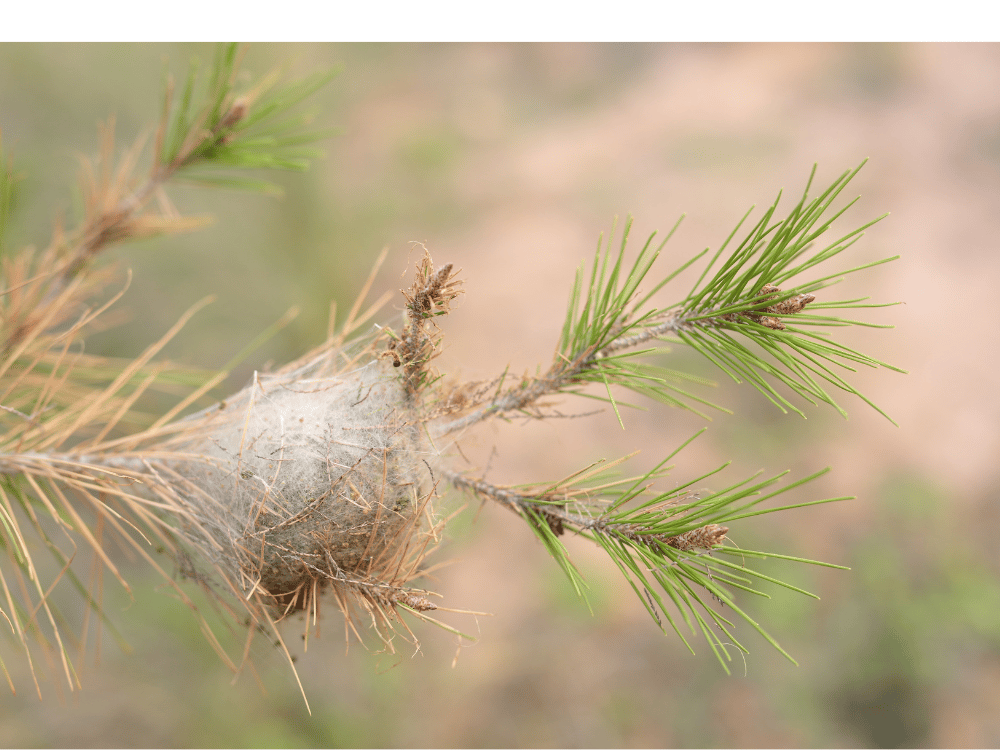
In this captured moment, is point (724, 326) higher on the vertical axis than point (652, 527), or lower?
higher

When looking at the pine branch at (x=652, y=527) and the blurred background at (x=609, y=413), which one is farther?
the blurred background at (x=609, y=413)

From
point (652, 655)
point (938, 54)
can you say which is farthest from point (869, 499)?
point (938, 54)

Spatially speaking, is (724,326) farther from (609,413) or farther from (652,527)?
(609,413)

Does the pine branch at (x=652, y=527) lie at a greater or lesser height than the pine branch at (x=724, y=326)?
lesser

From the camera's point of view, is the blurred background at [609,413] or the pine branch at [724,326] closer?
the pine branch at [724,326]

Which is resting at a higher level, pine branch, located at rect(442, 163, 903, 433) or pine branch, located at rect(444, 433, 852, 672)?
pine branch, located at rect(442, 163, 903, 433)

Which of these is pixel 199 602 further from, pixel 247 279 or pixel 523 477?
pixel 523 477

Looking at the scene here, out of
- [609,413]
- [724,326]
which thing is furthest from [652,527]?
[609,413]

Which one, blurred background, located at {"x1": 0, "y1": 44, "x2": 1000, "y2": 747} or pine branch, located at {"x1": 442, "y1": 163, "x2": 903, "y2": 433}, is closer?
pine branch, located at {"x1": 442, "y1": 163, "x2": 903, "y2": 433}
